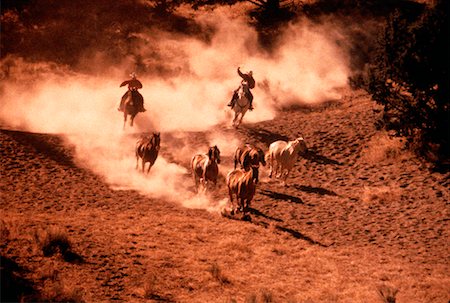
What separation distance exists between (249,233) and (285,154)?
5.09 m

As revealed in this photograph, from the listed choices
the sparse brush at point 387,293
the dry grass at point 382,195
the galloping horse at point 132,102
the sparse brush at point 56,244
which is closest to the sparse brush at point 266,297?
the sparse brush at point 387,293

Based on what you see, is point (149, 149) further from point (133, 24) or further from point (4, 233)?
point (133, 24)

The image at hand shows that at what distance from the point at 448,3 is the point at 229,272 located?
48.4ft

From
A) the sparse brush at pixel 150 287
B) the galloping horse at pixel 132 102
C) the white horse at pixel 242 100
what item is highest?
the white horse at pixel 242 100

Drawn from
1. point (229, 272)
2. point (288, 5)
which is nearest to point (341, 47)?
point (288, 5)

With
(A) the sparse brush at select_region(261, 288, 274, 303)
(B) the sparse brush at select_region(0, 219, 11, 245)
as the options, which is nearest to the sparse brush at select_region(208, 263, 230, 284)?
(A) the sparse brush at select_region(261, 288, 274, 303)

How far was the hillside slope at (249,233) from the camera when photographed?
515 inches

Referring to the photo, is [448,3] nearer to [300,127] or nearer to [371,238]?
[300,127]

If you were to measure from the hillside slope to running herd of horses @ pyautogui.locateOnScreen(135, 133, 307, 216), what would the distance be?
0.77m

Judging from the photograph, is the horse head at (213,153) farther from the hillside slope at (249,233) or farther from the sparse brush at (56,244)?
the sparse brush at (56,244)

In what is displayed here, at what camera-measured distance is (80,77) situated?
36594 millimetres

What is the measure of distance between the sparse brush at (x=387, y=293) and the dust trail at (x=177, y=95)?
7831mm

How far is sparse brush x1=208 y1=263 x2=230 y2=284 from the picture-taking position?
13.6 m

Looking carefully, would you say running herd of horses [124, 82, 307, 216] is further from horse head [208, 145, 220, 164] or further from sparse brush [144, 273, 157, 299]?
sparse brush [144, 273, 157, 299]
